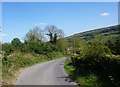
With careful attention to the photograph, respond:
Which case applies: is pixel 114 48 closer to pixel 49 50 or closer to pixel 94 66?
pixel 94 66

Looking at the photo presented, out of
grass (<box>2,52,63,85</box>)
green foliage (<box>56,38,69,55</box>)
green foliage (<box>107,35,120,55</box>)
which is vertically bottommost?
green foliage (<box>56,38,69,55</box>)

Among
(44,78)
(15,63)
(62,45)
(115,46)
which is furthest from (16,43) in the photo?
(44,78)

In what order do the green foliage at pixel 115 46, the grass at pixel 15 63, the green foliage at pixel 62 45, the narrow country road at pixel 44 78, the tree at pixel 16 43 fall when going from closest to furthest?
the narrow country road at pixel 44 78 → the grass at pixel 15 63 → the green foliage at pixel 115 46 → the tree at pixel 16 43 → the green foliage at pixel 62 45

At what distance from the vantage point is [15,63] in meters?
39.2

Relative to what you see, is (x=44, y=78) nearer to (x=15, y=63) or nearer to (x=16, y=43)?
(x=15, y=63)

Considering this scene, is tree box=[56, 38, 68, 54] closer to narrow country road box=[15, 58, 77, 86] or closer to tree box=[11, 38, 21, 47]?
tree box=[11, 38, 21, 47]

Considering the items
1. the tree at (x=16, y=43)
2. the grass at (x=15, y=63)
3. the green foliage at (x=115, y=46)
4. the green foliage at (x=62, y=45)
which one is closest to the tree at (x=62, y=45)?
the green foliage at (x=62, y=45)

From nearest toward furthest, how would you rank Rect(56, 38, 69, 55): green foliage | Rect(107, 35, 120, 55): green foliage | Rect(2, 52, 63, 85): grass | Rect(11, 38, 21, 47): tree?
1. Rect(2, 52, 63, 85): grass
2. Rect(107, 35, 120, 55): green foliage
3. Rect(11, 38, 21, 47): tree
4. Rect(56, 38, 69, 55): green foliage

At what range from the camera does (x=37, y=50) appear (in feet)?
222

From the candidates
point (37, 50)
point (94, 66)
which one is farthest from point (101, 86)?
point (37, 50)

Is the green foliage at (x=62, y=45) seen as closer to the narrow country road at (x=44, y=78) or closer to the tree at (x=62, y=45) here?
the tree at (x=62, y=45)

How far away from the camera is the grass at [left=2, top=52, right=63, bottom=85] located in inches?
1050

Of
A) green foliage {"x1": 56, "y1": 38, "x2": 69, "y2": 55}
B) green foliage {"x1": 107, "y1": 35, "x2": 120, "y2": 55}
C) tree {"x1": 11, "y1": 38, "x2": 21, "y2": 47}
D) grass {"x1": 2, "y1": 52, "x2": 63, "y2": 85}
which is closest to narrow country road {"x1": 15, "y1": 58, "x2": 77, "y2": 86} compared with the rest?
grass {"x1": 2, "y1": 52, "x2": 63, "y2": 85}

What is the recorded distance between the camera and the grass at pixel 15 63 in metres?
26.7
